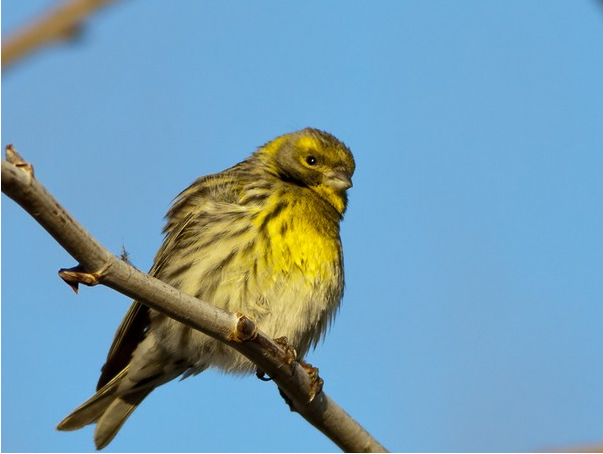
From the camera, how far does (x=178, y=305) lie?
3.82 m

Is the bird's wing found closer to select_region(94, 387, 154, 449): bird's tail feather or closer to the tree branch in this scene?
select_region(94, 387, 154, 449): bird's tail feather

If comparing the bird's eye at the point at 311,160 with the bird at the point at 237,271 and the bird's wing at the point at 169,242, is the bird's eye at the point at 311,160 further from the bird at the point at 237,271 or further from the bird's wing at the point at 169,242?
the bird's wing at the point at 169,242

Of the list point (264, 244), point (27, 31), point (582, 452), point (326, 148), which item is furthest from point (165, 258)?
point (582, 452)

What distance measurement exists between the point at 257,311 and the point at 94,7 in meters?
3.42

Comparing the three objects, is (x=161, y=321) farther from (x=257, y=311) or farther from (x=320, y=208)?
(x=320, y=208)

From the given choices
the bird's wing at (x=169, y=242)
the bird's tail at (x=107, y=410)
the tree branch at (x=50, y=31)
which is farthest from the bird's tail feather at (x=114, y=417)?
the tree branch at (x=50, y=31)

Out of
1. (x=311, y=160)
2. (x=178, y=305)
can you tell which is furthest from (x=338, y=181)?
(x=178, y=305)

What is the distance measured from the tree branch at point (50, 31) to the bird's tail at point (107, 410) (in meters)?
4.15

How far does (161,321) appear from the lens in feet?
21.0

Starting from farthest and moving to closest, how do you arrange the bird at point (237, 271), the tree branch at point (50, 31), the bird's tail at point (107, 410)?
the bird's tail at point (107, 410) < the bird at point (237, 271) < the tree branch at point (50, 31)

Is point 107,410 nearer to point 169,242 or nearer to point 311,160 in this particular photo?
point 169,242

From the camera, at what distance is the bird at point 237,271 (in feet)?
19.8

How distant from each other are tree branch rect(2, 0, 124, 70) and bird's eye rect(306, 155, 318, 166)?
439 cm

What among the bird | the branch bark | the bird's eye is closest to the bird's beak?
the bird
